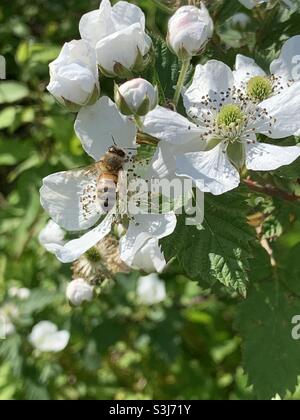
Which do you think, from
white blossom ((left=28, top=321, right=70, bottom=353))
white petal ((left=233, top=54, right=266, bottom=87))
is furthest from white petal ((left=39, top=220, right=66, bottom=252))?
white blossom ((left=28, top=321, right=70, bottom=353))

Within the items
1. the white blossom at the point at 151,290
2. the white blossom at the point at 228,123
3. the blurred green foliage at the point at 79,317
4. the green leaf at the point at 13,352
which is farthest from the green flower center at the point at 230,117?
the green leaf at the point at 13,352

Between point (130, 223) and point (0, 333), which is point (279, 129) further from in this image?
point (0, 333)

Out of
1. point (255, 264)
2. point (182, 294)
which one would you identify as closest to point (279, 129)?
point (255, 264)

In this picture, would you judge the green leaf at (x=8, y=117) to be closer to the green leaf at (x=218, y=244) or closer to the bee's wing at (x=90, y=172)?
the bee's wing at (x=90, y=172)

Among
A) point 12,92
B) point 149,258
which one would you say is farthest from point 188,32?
point 12,92
